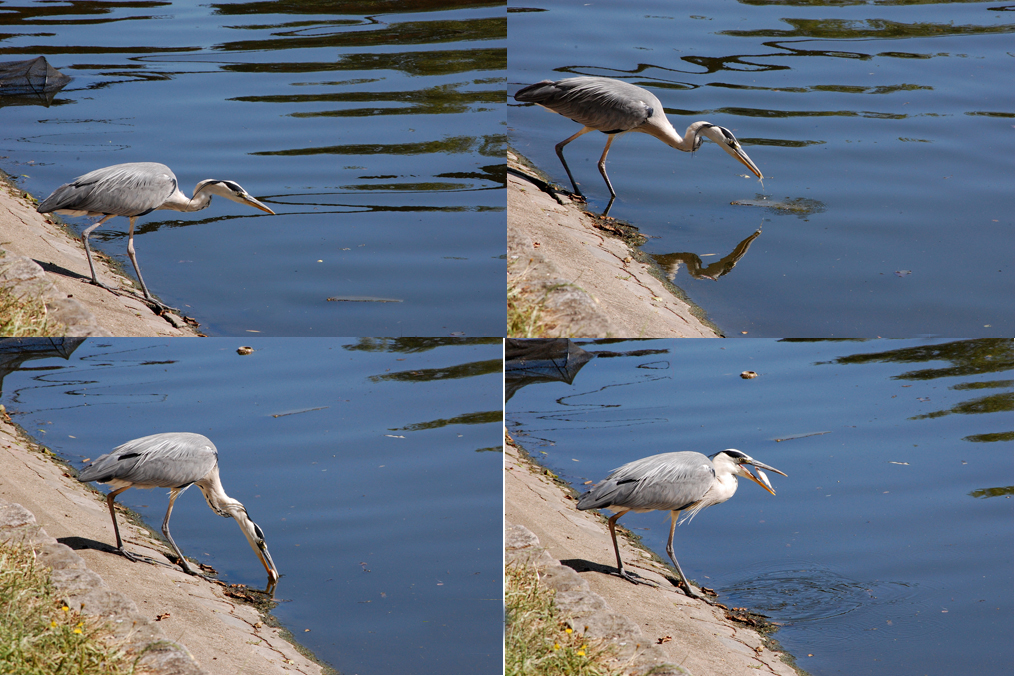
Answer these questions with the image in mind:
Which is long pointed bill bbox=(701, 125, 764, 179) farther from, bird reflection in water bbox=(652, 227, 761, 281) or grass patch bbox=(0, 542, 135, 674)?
grass patch bbox=(0, 542, 135, 674)

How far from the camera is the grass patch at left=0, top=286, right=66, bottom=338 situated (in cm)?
443

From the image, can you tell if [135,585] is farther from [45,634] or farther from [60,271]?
[60,271]

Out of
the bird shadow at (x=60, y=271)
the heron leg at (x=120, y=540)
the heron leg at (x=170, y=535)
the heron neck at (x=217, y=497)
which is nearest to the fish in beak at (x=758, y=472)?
the heron neck at (x=217, y=497)

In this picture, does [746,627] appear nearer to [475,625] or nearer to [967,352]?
[475,625]

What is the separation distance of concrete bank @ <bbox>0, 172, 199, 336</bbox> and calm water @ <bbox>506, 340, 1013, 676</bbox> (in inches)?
91.5

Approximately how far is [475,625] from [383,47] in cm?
638

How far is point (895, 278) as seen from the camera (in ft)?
15.9

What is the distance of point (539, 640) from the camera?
3.99 metres

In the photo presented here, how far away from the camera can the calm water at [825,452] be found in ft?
14.0

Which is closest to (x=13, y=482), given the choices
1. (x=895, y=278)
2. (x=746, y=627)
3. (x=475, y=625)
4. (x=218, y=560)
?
(x=218, y=560)

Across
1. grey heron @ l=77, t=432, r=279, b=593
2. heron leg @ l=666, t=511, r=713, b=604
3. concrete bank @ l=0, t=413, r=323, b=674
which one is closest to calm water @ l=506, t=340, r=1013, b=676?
heron leg @ l=666, t=511, r=713, b=604

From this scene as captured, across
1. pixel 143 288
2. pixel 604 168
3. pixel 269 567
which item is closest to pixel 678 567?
pixel 269 567

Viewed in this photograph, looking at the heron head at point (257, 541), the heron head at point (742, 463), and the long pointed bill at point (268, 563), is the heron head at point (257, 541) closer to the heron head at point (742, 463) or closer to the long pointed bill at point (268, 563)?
the long pointed bill at point (268, 563)

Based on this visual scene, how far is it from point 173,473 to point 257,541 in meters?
0.63
